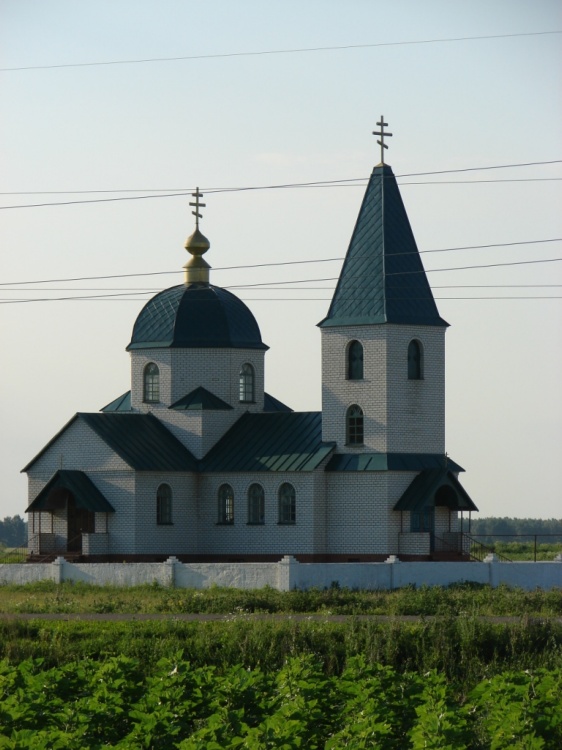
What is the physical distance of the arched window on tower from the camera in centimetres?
4284

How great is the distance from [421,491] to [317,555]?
3108mm

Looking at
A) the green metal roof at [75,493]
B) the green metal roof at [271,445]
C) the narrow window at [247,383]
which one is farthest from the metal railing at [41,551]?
the narrow window at [247,383]

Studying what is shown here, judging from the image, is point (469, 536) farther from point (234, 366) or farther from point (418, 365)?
point (234, 366)

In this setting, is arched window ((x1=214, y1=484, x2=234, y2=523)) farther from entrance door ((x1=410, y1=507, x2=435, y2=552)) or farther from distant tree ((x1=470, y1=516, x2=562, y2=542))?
distant tree ((x1=470, y1=516, x2=562, y2=542))

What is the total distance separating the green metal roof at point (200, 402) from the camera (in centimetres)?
4566

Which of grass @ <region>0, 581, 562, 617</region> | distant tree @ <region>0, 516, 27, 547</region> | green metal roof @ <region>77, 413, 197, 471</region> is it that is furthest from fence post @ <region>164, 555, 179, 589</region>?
distant tree @ <region>0, 516, 27, 547</region>

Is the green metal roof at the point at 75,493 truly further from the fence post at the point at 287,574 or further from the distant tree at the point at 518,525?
the distant tree at the point at 518,525

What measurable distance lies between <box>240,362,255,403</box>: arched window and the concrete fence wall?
840cm

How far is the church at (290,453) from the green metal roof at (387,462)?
36mm

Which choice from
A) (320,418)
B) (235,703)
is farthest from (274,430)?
(235,703)

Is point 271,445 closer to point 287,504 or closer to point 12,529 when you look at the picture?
point 287,504

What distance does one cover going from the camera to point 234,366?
46.5 meters

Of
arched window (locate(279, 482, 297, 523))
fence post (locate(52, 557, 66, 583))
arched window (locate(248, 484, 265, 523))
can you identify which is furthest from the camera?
arched window (locate(248, 484, 265, 523))

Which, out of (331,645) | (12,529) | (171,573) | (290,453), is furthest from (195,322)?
(12,529)
